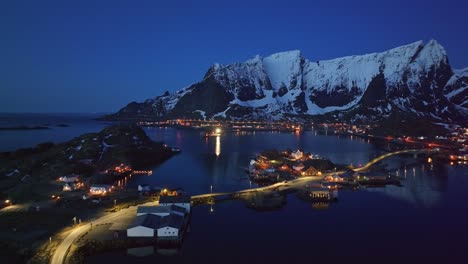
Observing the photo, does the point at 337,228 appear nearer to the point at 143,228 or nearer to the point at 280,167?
the point at 143,228

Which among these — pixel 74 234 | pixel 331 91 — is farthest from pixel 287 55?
pixel 74 234

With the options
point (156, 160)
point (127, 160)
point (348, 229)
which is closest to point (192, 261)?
point (348, 229)

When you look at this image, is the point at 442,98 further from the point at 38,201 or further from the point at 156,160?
the point at 38,201

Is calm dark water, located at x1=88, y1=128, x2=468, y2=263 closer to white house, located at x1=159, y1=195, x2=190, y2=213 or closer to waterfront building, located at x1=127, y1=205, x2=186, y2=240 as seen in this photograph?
white house, located at x1=159, y1=195, x2=190, y2=213

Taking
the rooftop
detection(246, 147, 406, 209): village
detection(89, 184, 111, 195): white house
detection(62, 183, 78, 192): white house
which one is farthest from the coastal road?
detection(246, 147, 406, 209): village

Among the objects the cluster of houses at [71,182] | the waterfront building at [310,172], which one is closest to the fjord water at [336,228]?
the cluster of houses at [71,182]
